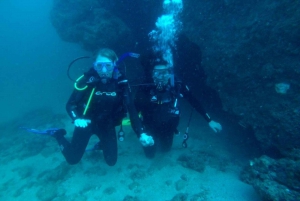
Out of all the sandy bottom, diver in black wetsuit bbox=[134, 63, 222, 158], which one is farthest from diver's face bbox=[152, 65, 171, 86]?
the sandy bottom

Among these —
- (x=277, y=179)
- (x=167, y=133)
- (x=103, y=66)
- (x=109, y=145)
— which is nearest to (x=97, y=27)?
(x=103, y=66)

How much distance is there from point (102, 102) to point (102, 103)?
0.02 meters

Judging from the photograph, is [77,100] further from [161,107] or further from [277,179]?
[277,179]

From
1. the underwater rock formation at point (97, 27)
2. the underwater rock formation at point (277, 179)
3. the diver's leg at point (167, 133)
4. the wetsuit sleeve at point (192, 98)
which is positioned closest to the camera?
the underwater rock formation at point (277, 179)

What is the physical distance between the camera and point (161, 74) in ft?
14.4

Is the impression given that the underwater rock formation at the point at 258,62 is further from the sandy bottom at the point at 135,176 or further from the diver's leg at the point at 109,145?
the diver's leg at the point at 109,145

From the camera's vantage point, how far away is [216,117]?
261 inches

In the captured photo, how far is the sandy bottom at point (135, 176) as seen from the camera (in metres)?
3.90

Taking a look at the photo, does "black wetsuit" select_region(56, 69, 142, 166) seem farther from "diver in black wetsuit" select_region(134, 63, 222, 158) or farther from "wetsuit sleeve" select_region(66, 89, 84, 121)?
"diver in black wetsuit" select_region(134, 63, 222, 158)

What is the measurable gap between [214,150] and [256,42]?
3070mm

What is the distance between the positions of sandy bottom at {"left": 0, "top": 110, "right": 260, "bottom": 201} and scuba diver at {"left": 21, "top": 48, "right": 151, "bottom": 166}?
497 millimetres

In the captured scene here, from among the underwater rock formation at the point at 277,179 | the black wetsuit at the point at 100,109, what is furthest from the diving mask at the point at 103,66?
the underwater rock formation at the point at 277,179

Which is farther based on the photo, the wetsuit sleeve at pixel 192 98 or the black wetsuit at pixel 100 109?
the wetsuit sleeve at pixel 192 98

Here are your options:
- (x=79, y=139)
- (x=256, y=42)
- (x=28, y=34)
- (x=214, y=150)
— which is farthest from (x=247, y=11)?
(x=28, y=34)
